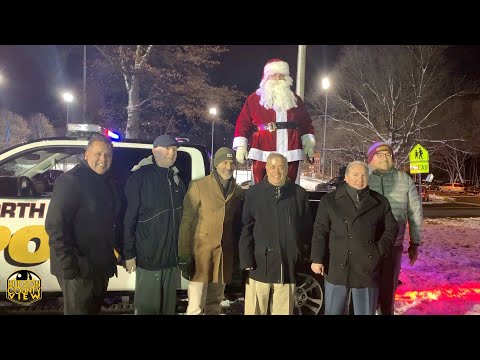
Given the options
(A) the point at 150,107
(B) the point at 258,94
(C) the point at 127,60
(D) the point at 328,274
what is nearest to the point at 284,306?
(D) the point at 328,274

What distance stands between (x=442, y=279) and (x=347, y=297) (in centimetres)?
308

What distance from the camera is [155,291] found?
136 inches

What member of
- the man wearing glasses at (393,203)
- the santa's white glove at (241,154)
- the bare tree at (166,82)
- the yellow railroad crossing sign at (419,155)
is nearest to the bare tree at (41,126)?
the bare tree at (166,82)

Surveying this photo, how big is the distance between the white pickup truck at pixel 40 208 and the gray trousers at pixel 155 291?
31 cm

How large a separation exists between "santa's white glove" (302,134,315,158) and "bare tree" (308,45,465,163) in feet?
43.2

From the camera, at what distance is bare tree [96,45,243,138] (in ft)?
46.8

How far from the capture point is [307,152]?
4352 mm

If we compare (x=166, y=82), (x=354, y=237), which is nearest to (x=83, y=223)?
(x=354, y=237)

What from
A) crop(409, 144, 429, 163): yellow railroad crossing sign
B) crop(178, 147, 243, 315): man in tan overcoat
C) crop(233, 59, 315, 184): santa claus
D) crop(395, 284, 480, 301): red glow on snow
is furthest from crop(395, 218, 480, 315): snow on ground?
crop(178, 147, 243, 315): man in tan overcoat

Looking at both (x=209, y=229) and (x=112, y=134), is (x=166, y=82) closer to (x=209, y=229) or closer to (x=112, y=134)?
(x=112, y=134)

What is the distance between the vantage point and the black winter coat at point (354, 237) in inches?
131

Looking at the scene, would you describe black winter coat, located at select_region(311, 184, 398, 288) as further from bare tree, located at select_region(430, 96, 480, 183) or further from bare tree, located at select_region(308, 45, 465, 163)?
bare tree, located at select_region(430, 96, 480, 183)

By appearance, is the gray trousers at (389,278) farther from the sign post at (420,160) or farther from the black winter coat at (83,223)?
the sign post at (420,160)

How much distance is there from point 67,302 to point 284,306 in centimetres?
191
